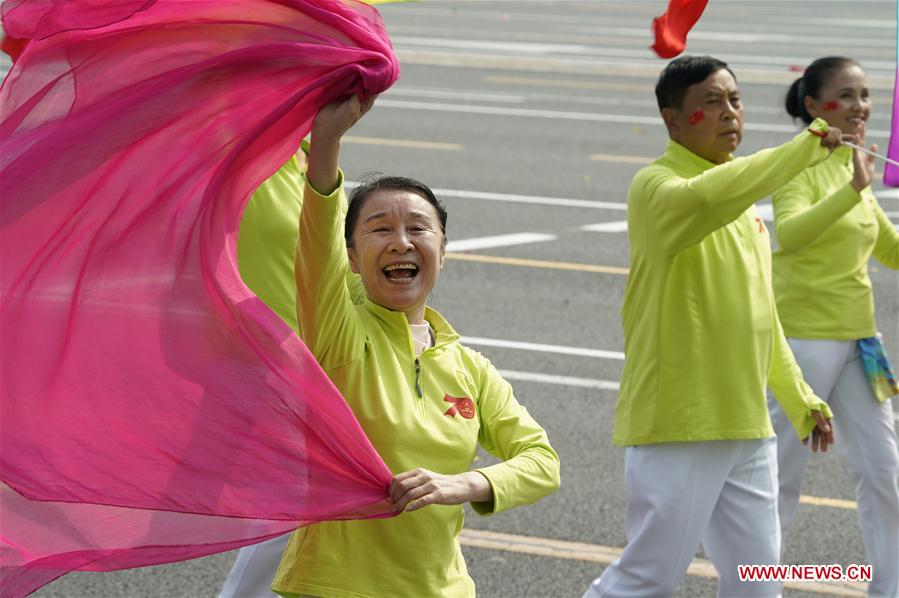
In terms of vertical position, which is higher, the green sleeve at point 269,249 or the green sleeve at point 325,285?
the green sleeve at point 325,285

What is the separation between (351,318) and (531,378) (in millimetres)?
5386

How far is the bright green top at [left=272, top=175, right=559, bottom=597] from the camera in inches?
146

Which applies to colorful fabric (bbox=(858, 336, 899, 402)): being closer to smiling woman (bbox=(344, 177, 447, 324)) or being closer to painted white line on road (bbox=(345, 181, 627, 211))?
smiling woman (bbox=(344, 177, 447, 324))

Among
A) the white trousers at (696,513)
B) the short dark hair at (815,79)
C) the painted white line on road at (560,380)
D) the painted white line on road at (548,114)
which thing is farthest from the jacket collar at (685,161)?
the painted white line on road at (548,114)

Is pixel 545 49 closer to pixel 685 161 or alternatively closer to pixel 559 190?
pixel 559 190

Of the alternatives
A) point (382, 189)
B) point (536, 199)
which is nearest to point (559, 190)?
point (536, 199)

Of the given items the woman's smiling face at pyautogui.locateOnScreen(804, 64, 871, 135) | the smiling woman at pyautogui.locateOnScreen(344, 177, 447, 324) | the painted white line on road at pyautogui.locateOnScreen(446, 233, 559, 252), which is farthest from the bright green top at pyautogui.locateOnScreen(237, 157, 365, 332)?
the painted white line on road at pyautogui.locateOnScreen(446, 233, 559, 252)

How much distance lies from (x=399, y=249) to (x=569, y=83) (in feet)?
58.4

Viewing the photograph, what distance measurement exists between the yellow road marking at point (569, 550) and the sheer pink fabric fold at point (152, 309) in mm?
3093

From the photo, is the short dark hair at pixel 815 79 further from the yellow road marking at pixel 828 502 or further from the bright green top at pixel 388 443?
the bright green top at pixel 388 443

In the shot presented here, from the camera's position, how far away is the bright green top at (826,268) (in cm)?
609

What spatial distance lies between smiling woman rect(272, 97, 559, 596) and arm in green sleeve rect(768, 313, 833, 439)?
5.78 ft

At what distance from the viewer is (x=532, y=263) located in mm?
11820

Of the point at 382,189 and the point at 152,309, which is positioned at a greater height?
the point at 382,189
